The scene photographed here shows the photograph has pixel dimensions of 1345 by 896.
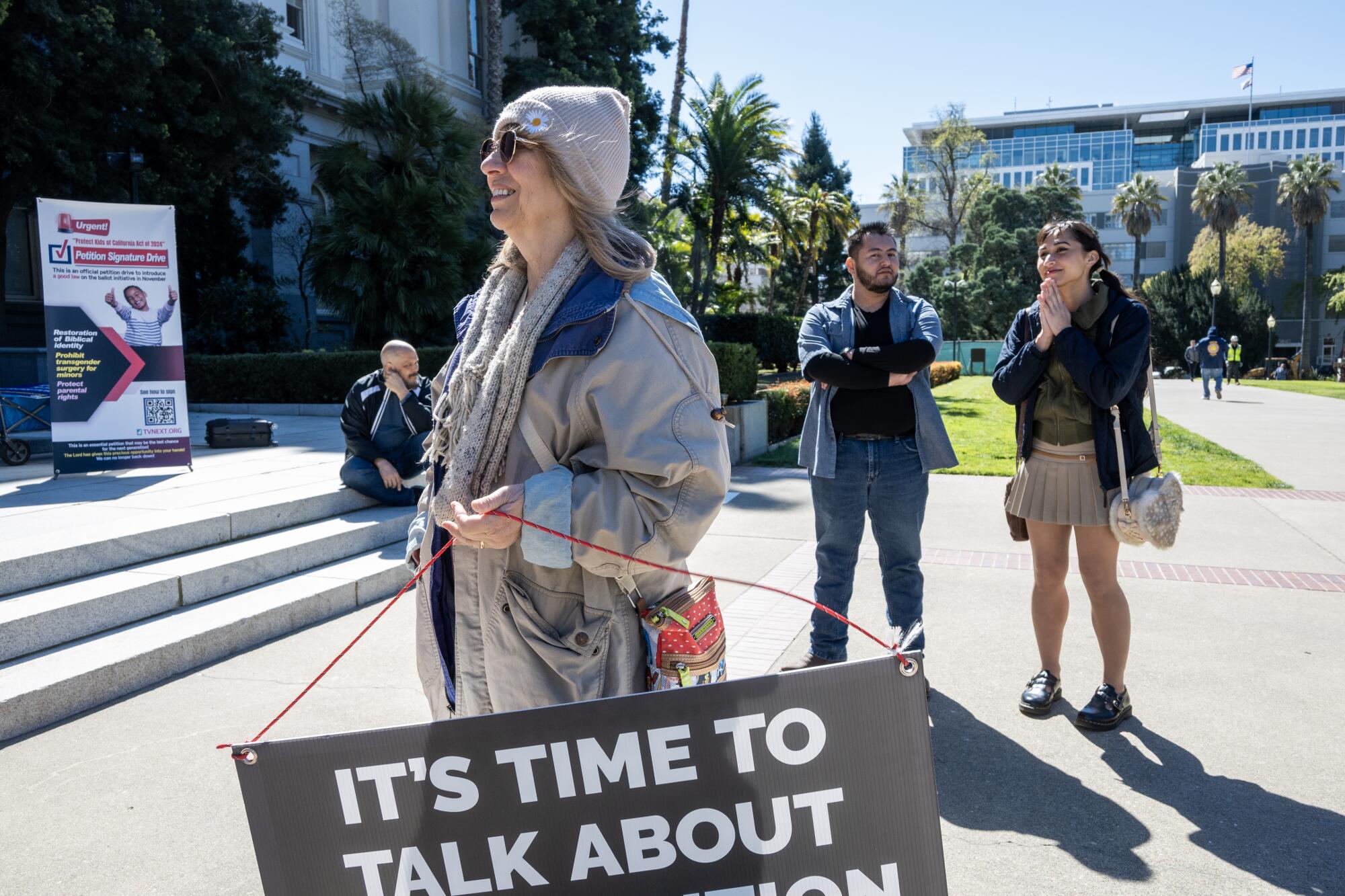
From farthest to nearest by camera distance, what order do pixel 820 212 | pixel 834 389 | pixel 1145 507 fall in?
pixel 820 212, pixel 834 389, pixel 1145 507

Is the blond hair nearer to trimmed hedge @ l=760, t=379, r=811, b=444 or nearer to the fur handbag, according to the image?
the fur handbag

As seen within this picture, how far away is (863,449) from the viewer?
13.8 ft

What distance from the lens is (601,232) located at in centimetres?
178

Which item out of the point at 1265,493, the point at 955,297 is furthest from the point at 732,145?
the point at 955,297

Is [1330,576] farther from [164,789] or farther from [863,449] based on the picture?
[164,789]

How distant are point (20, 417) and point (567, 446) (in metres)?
10.3

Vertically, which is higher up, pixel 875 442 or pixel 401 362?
pixel 401 362

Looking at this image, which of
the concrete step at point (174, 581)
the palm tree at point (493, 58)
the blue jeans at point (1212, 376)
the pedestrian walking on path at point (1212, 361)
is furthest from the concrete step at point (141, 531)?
the blue jeans at point (1212, 376)

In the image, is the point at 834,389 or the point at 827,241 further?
the point at 827,241

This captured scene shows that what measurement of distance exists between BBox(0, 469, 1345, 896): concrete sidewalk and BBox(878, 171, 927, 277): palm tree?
5726 centimetres

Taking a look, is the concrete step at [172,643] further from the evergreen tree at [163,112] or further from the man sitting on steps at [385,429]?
the evergreen tree at [163,112]

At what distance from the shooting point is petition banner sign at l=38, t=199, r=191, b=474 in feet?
25.3

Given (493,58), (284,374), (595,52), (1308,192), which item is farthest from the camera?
(1308,192)

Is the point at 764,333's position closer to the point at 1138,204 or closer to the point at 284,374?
the point at 284,374
